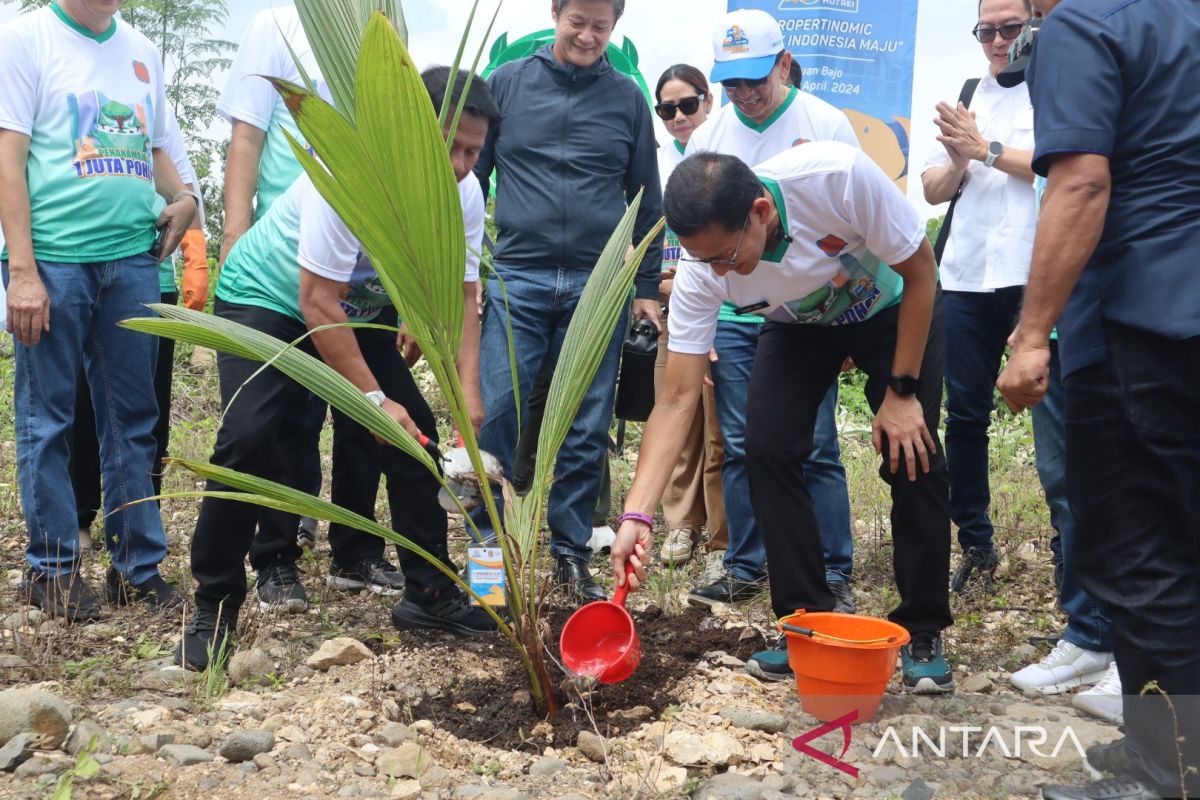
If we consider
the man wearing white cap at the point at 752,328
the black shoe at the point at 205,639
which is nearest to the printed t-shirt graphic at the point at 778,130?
the man wearing white cap at the point at 752,328

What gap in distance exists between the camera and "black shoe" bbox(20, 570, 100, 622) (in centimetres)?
350

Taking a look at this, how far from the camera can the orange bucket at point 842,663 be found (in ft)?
9.05

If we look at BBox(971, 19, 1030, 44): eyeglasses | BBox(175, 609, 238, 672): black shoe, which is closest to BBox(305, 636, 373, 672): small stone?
BBox(175, 609, 238, 672): black shoe

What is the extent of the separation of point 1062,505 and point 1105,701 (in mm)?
701

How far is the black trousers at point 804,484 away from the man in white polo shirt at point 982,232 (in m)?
0.74

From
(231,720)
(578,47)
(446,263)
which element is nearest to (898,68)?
(578,47)

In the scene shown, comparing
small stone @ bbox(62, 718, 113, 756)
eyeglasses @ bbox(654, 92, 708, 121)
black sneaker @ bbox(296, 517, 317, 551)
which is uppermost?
eyeglasses @ bbox(654, 92, 708, 121)

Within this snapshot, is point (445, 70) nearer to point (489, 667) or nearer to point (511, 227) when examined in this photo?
point (511, 227)

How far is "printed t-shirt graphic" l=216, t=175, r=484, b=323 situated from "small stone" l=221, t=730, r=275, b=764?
1246mm

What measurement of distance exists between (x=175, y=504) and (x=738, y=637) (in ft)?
10.9

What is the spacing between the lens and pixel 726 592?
4.02 metres

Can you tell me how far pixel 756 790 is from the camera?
2.48m

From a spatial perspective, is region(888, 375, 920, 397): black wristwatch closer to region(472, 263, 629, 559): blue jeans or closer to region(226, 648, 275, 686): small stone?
region(472, 263, 629, 559): blue jeans

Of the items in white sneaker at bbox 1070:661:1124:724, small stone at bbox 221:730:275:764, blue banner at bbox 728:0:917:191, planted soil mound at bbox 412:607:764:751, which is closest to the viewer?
small stone at bbox 221:730:275:764
